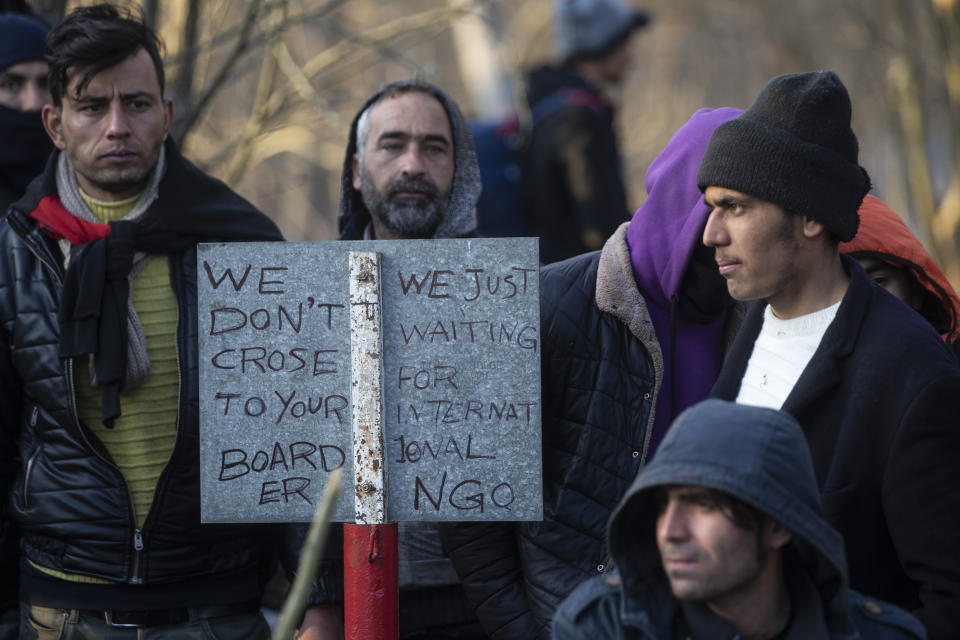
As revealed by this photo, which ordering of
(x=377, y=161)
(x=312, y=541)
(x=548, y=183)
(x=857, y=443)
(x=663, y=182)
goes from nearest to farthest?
(x=312, y=541) < (x=857, y=443) < (x=663, y=182) < (x=377, y=161) < (x=548, y=183)

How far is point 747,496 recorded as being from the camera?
218 cm

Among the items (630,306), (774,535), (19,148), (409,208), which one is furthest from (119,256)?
(774,535)

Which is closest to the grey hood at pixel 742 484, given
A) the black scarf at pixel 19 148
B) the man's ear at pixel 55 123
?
the man's ear at pixel 55 123

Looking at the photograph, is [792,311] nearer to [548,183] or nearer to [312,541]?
[312,541]

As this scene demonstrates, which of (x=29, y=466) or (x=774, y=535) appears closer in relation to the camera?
(x=774, y=535)

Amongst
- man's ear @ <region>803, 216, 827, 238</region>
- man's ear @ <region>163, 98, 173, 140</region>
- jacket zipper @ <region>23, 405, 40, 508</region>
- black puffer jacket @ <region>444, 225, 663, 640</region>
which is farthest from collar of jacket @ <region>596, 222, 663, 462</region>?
jacket zipper @ <region>23, 405, 40, 508</region>

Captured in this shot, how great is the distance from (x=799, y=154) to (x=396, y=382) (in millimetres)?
980

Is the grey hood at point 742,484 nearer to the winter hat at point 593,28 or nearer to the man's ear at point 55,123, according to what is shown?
the man's ear at point 55,123

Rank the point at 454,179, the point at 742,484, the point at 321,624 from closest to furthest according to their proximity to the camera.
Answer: the point at 742,484 < the point at 321,624 < the point at 454,179

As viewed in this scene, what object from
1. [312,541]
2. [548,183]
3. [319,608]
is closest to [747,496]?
[312,541]

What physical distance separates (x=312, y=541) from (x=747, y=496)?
93 centimetres

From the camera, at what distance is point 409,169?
3.65m

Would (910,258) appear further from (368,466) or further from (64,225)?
(64,225)

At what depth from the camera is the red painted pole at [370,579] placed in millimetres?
2775
